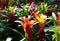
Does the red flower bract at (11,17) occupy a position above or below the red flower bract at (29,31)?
above

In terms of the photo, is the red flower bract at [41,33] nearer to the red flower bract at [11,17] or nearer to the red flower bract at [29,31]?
the red flower bract at [29,31]

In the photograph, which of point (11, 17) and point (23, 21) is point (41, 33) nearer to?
point (23, 21)

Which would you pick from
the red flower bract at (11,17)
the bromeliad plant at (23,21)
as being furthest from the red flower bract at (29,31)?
the red flower bract at (11,17)

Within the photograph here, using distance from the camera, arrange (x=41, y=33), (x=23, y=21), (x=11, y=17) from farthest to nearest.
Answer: (x=11, y=17) < (x=23, y=21) < (x=41, y=33)

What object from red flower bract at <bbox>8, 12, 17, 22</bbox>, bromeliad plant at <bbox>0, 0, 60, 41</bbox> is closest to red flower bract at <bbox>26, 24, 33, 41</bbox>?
bromeliad plant at <bbox>0, 0, 60, 41</bbox>

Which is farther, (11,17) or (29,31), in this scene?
(11,17)

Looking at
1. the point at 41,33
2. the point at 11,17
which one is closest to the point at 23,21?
the point at 11,17

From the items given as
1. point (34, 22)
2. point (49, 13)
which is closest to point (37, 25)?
point (34, 22)

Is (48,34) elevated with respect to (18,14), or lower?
lower

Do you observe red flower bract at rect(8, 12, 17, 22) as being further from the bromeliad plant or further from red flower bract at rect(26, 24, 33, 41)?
red flower bract at rect(26, 24, 33, 41)

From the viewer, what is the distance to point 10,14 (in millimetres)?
2285

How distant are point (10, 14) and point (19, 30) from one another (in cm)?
22

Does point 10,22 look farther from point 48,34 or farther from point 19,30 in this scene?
point 48,34

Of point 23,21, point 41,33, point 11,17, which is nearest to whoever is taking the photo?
point 41,33
